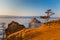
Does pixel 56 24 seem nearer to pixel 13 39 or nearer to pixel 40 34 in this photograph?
pixel 40 34

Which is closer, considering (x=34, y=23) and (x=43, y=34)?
(x=43, y=34)

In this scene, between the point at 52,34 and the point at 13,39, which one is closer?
the point at 52,34

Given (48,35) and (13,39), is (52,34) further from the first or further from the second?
(13,39)

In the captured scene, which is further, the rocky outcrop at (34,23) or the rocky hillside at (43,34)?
the rocky outcrop at (34,23)

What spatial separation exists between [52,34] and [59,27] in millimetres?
1007

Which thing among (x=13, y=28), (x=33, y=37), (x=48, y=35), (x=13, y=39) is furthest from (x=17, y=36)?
(x=13, y=28)

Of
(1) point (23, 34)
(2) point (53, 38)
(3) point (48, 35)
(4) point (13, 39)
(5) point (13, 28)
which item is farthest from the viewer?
(5) point (13, 28)

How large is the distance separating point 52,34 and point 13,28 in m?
9.49

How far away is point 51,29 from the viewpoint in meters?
7.40

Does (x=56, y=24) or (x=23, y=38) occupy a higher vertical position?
(x=56, y=24)

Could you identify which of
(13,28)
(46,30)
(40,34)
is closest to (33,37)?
(40,34)

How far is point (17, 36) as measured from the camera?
7.67 meters

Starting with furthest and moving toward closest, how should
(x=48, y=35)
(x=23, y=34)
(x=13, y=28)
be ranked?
(x=13, y=28)
(x=23, y=34)
(x=48, y=35)

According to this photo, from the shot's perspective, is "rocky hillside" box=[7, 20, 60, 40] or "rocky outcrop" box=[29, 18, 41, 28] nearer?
"rocky hillside" box=[7, 20, 60, 40]
